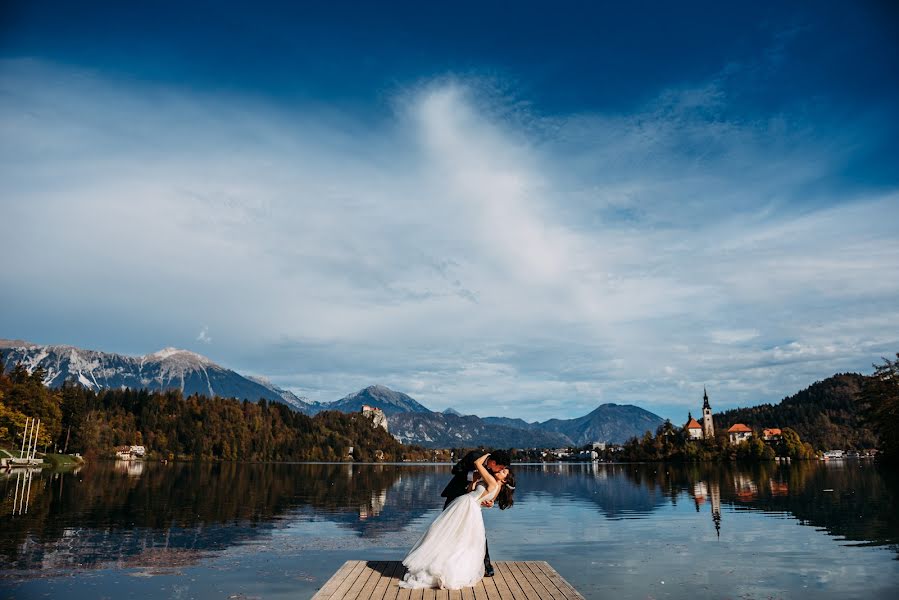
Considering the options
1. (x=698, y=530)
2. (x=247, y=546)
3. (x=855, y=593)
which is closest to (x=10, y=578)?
(x=247, y=546)

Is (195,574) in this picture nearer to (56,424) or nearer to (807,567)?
(807,567)

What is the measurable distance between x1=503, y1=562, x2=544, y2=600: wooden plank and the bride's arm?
8.96 feet

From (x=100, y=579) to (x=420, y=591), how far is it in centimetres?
1226

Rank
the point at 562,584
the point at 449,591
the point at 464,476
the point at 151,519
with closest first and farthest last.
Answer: the point at 449,591
the point at 562,584
the point at 464,476
the point at 151,519

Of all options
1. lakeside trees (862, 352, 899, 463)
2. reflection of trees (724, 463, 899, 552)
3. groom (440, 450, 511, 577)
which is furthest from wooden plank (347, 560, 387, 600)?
lakeside trees (862, 352, 899, 463)

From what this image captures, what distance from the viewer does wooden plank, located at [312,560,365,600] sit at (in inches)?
658

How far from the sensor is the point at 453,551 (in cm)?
1803

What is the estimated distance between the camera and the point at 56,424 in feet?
419

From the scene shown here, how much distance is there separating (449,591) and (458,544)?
1.23 metres

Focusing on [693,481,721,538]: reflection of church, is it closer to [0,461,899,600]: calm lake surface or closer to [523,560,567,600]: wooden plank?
[0,461,899,600]: calm lake surface

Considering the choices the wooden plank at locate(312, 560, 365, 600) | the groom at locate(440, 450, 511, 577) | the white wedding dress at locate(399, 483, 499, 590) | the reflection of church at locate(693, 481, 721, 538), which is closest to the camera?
the wooden plank at locate(312, 560, 365, 600)

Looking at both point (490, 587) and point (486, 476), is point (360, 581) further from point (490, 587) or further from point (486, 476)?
point (486, 476)

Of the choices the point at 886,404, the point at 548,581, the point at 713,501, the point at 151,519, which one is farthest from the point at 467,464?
the point at 886,404

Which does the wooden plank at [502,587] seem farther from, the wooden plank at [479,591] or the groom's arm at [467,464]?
the groom's arm at [467,464]
